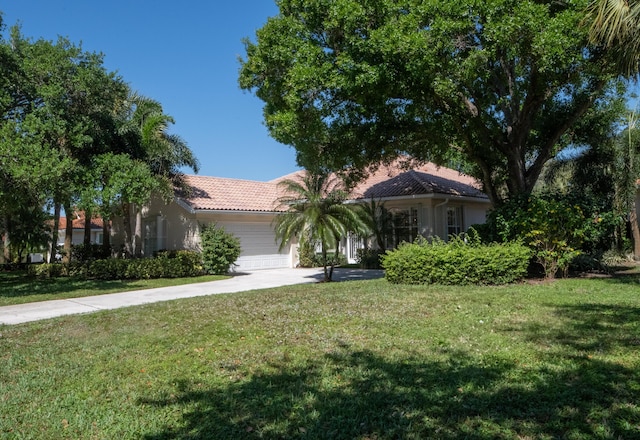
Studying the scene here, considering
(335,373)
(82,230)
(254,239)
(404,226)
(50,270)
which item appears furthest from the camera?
(82,230)

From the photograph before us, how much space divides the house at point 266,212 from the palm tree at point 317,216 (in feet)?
17.0

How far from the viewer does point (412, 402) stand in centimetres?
402

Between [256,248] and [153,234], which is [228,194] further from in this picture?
[153,234]

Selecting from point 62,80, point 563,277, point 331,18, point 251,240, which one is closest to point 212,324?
point 331,18

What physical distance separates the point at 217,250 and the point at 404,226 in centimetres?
850

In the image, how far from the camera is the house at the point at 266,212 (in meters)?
19.7

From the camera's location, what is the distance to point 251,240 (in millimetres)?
21844

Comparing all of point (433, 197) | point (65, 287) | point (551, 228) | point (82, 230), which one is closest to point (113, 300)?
point (65, 287)

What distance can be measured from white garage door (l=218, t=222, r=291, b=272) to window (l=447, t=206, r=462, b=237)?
8.03 metres

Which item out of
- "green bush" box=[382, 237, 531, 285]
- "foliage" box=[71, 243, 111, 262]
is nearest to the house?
"foliage" box=[71, 243, 111, 262]

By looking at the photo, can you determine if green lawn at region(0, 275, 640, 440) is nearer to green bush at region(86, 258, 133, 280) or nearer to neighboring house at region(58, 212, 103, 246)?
green bush at region(86, 258, 133, 280)

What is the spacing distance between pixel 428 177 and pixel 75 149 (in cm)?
1518

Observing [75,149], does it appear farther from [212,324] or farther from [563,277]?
[563,277]

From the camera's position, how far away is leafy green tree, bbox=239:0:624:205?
10109 millimetres
